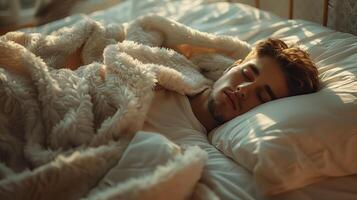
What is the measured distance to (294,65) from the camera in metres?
1.10

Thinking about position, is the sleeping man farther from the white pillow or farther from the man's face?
the white pillow

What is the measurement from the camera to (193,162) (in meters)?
0.78

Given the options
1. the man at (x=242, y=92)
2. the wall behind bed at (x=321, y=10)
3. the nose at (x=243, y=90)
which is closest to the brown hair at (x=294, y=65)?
the man at (x=242, y=92)

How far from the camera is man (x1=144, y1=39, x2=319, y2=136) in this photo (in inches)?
41.6

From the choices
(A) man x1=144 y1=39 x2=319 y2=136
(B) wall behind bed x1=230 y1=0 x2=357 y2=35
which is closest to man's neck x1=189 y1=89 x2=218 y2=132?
(A) man x1=144 y1=39 x2=319 y2=136

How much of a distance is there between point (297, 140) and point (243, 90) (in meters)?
0.27

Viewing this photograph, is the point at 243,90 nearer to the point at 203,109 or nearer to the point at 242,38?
the point at 203,109

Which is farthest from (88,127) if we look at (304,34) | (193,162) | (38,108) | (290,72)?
(304,34)

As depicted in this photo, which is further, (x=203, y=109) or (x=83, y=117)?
(x=203, y=109)

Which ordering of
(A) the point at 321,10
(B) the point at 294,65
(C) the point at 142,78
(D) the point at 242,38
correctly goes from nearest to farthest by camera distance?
(C) the point at 142,78
(B) the point at 294,65
(D) the point at 242,38
(A) the point at 321,10

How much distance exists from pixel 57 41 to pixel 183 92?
16.6 inches

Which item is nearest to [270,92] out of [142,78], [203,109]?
[203,109]

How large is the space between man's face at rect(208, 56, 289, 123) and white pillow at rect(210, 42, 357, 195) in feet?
0.31

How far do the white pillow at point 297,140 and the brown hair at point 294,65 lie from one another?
3.5 inches
